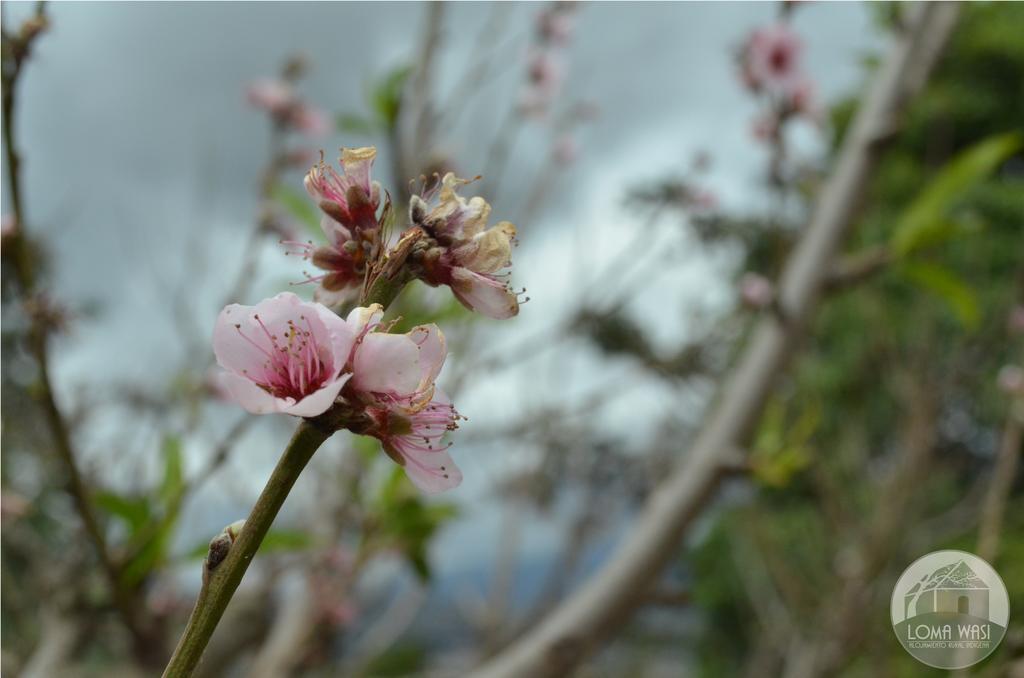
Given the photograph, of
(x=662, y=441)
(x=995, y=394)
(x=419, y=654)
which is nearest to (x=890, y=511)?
(x=662, y=441)

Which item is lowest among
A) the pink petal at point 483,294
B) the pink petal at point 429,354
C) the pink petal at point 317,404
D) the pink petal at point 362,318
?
the pink petal at point 317,404

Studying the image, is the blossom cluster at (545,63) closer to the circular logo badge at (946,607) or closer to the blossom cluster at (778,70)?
the blossom cluster at (778,70)

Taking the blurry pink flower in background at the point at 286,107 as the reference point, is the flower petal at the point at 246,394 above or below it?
below

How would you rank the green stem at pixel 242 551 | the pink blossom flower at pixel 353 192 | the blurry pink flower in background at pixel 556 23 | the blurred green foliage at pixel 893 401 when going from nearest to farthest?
the green stem at pixel 242 551 → the pink blossom flower at pixel 353 192 → the blurry pink flower in background at pixel 556 23 → the blurred green foliage at pixel 893 401

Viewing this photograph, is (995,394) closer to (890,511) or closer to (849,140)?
(890,511)

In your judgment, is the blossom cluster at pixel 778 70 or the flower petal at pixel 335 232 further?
the blossom cluster at pixel 778 70

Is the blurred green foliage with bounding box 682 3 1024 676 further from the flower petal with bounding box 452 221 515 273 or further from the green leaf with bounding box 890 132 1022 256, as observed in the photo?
the flower petal with bounding box 452 221 515 273

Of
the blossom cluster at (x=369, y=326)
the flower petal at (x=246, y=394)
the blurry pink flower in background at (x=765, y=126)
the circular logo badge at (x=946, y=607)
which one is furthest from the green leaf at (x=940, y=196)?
the flower petal at (x=246, y=394)
